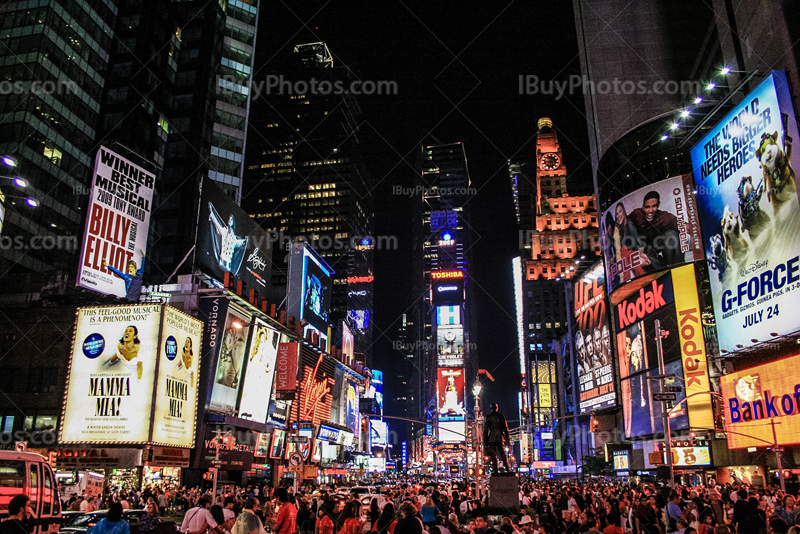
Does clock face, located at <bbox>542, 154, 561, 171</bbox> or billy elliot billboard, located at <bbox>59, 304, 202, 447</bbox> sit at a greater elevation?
clock face, located at <bbox>542, 154, 561, 171</bbox>

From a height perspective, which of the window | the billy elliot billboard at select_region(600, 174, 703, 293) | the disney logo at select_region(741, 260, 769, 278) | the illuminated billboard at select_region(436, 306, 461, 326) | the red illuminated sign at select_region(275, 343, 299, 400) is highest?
the illuminated billboard at select_region(436, 306, 461, 326)

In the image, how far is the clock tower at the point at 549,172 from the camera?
136 meters

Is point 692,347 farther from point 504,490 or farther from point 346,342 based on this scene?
point 346,342

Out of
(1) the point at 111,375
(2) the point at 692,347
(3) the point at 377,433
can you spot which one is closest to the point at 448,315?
(3) the point at 377,433

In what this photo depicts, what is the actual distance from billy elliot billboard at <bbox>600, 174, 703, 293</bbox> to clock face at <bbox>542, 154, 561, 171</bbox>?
86.0m

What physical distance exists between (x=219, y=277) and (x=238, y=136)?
1347 inches

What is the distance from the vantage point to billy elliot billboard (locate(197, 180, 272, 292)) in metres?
47.8

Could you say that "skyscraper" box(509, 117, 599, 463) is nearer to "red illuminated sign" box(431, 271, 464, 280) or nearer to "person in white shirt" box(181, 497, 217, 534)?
"red illuminated sign" box(431, 271, 464, 280)

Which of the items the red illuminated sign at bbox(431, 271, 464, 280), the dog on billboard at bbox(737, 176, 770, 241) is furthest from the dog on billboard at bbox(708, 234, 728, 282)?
the red illuminated sign at bbox(431, 271, 464, 280)

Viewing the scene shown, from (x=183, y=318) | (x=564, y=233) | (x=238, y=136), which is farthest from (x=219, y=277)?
(x=564, y=233)

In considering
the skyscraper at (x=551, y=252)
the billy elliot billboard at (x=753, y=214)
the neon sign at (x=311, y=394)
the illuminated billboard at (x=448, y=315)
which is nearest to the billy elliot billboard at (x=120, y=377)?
the neon sign at (x=311, y=394)

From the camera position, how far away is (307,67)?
197 metres

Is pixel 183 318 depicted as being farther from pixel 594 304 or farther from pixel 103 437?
pixel 594 304

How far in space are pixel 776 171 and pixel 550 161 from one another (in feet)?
361
